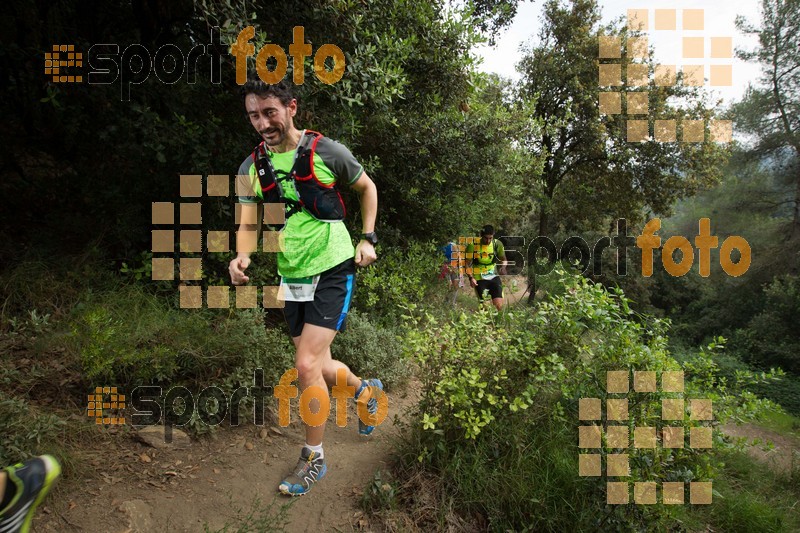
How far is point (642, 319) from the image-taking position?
318cm

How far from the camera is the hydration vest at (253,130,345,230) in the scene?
8.82 feet

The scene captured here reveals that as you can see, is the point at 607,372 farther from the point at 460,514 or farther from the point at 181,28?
the point at 181,28

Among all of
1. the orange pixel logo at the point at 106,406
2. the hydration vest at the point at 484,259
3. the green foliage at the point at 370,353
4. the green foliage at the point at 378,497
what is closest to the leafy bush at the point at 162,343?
the orange pixel logo at the point at 106,406

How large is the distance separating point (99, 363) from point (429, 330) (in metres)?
2.35

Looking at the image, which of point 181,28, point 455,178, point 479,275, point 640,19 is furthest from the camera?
point 640,19

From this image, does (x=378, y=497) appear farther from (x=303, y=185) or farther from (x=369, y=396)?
(x=303, y=185)

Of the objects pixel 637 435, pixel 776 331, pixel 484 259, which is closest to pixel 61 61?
pixel 637 435

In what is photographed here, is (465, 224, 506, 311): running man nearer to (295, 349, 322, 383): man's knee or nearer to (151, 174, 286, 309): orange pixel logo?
(151, 174, 286, 309): orange pixel logo

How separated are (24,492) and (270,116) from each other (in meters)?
2.05

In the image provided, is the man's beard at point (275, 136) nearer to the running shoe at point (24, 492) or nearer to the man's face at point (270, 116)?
the man's face at point (270, 116)

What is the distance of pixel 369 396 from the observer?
3.43 m

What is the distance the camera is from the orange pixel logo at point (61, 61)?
448cm

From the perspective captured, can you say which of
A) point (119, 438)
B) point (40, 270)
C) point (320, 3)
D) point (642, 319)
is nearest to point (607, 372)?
point (642, 319)
